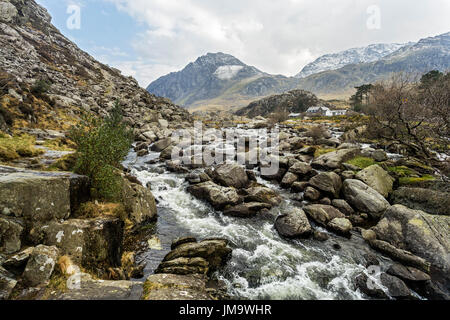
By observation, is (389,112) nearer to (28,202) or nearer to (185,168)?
(185,168)

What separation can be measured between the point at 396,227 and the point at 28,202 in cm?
1660

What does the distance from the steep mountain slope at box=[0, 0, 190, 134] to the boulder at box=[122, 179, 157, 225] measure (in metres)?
21.5

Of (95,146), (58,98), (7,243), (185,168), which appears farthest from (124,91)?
(7,243)

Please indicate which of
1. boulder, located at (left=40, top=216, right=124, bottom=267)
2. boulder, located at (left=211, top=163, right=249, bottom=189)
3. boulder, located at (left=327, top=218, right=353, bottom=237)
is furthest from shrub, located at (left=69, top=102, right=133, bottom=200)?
boulder, located at (left=327, top=218, right=353, bottom=237)

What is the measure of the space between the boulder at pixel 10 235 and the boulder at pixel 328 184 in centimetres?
1764

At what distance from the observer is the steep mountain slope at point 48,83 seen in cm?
2938

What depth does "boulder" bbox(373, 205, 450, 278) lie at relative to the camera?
31.7 ft

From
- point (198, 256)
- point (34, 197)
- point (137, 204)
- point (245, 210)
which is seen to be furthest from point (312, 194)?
point (34, 197)

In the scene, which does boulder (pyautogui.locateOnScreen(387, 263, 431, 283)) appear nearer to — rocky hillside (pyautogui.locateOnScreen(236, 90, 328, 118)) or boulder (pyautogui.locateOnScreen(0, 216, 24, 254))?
boulder (pyautogui.locateOnScreen(0, 216, 24, 254))

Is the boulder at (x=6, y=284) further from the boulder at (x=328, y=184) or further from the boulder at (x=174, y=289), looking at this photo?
the boulder at (x=328, y=184)

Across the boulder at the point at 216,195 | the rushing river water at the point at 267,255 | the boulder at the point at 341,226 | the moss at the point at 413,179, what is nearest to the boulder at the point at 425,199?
the moss at the point at 413,179

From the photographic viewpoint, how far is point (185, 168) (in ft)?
76.8

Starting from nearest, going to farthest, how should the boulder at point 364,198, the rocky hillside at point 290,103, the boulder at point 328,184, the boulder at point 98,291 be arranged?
the boulder at point 98,291 → the boulder at point 364,198 → the boulder at point 328,184 → the rocky hillside at point 290,103

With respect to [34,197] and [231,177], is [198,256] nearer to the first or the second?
[34,197]
